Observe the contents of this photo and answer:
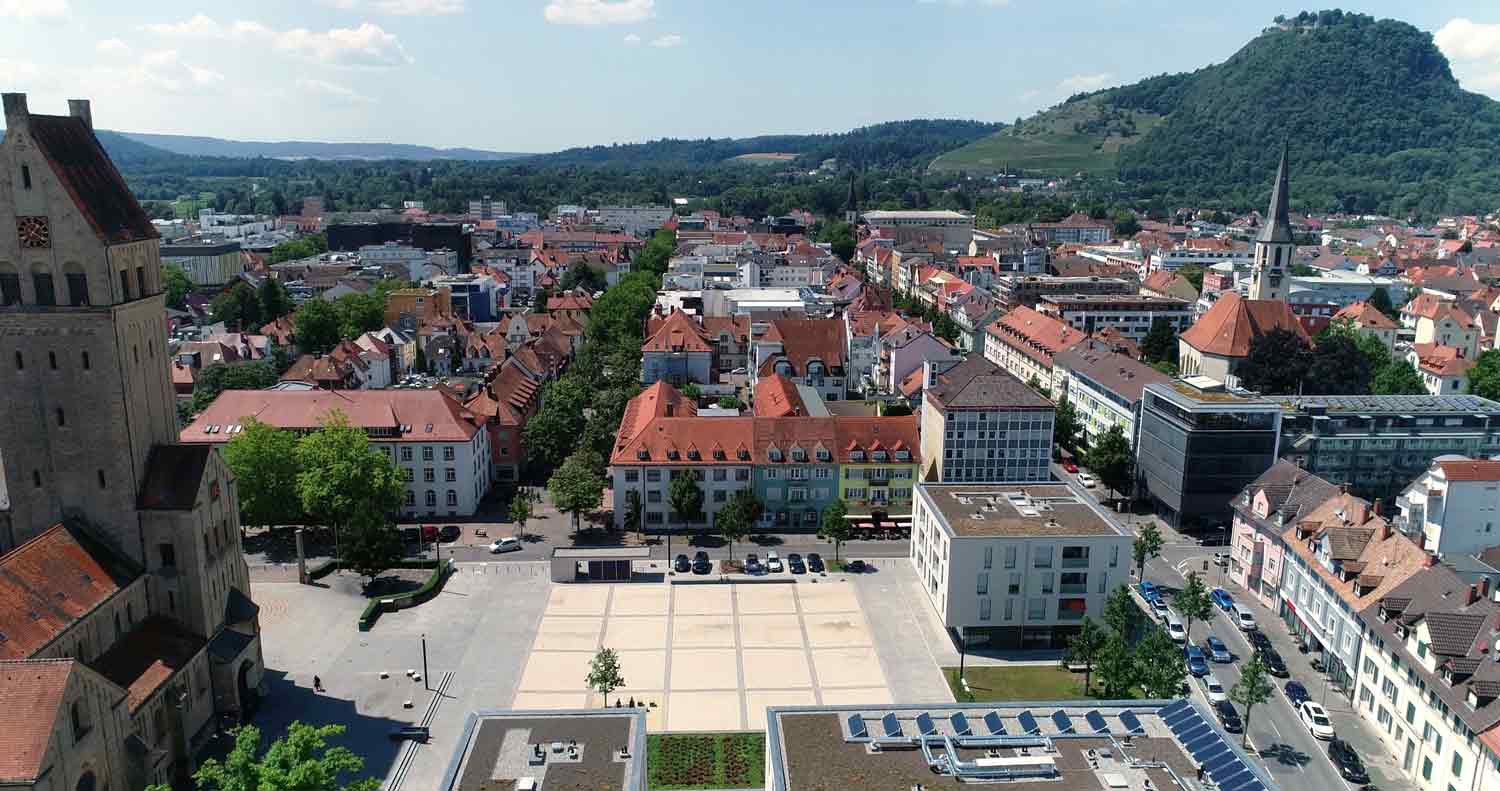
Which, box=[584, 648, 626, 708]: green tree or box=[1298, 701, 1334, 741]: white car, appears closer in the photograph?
box=[1298, 701, 1334, 741]: white car

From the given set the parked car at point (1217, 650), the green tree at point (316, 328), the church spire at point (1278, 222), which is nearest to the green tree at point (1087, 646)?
the parked car at point (1217, 650)

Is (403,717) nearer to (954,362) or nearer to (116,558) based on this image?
(116,558)

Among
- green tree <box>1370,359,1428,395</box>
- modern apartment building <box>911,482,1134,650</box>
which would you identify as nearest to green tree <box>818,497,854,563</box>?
modern apartment building <box>911,482,1134,650</box>

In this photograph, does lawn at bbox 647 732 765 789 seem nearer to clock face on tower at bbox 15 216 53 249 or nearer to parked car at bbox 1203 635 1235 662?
parked car at bbox 1203 635 1235 662

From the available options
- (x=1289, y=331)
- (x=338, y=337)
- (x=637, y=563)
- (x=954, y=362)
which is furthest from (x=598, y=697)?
(x=338, y=337)

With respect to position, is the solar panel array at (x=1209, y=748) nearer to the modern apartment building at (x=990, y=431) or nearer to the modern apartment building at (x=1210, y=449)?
the modern apartment building at (x=990, y=431)

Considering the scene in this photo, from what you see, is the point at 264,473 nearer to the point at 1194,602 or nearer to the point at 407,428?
the point at 407,428
